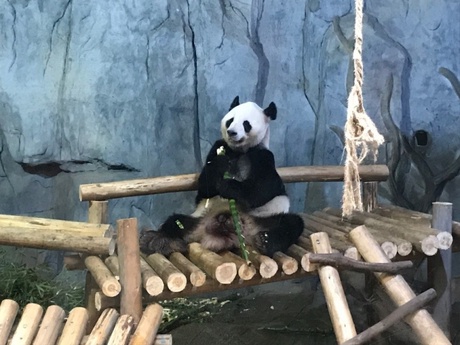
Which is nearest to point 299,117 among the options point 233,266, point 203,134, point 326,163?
point 326,163

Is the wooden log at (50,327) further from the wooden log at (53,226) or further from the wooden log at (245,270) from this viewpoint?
the wooden log at (245,270)

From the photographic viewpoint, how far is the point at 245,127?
2.91 m

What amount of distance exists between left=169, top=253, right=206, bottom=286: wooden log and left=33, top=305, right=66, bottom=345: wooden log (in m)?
0.54

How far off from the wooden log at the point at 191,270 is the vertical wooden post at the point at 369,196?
1425mm

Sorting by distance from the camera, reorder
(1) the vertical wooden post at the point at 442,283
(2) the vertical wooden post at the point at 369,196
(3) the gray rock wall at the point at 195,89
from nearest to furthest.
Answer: (1) the vertical wooden post at the point at 442,283, (2) the vertical wooden post at the point at 369,196, (3) the gray rock wall at the point at 195,89

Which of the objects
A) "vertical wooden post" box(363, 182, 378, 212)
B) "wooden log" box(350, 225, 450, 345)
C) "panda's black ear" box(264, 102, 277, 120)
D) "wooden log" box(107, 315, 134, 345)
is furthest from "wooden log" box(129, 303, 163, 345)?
"vertical wooden post" box(363, 182, 378, 212)

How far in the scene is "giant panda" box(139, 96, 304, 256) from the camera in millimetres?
2750

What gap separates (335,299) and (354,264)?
184 mm

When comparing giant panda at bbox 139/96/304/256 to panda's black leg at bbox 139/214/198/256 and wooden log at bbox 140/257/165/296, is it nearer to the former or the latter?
panda's black leg at bbox 139/214/198/256

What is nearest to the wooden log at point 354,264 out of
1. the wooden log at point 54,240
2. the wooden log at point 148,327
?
the wooden log at point 148,327

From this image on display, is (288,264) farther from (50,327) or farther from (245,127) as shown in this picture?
(50,327)

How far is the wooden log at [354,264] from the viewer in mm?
2280

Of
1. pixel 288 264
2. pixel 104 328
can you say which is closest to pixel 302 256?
pixel 288 264

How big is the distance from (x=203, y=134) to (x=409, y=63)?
1.60 metres
